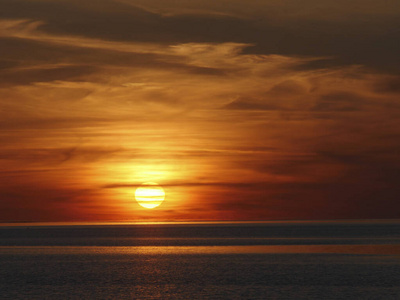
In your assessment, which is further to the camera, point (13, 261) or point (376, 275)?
point (13, 261)

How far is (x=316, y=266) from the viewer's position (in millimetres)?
50625

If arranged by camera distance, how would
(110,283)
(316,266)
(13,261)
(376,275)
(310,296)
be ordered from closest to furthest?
(310,296)
(110,283)
(376,275)
(316,266)
(13,261)

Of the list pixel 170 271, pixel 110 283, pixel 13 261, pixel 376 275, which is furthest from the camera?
pixel 13 261

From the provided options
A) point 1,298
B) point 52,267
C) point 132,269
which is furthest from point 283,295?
point 52,267

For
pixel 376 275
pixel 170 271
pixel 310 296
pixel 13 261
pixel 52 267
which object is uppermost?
pixel 13 261

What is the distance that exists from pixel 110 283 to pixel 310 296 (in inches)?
512

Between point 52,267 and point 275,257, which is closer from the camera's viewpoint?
point 52,267

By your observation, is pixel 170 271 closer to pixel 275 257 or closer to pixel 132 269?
pixel 132 269

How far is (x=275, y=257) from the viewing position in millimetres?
62594

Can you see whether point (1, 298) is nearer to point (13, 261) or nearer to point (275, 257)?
point (13, 261)

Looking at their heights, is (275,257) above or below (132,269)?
above

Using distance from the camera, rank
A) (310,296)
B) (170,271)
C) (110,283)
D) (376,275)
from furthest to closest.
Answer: (170,271), (376,275), (110,283), (310,296)

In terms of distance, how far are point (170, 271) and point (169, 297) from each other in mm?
14458

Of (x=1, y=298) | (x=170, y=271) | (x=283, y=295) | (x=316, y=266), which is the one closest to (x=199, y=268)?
(x=170, y=271)
